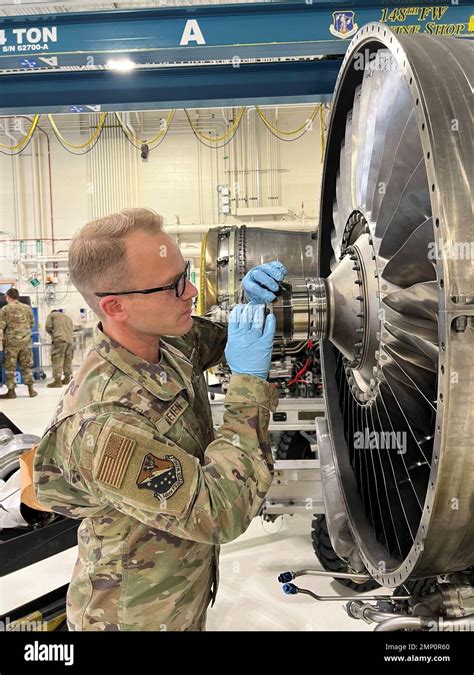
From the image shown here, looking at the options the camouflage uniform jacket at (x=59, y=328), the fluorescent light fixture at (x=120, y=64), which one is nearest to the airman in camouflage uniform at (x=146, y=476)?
the fluorescent light fixture at (x=120, y=64)

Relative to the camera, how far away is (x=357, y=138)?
5.13 ft

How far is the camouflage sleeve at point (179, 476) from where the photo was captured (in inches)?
42.8

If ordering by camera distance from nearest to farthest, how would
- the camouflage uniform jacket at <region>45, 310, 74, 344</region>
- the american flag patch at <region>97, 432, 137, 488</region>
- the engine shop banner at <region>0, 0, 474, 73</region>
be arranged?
the american flag patch at <region>97, 432, 137, 488</region>
the engine shop banner at <region>0, 0, 474, 73</region>
the camouflage uniform jacket at <region>45, 310, 74, 344</region>

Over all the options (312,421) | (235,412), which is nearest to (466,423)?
(235,412)

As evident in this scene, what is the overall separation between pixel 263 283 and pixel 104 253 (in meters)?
0.47

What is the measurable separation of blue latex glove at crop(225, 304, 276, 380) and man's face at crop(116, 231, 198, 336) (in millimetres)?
134

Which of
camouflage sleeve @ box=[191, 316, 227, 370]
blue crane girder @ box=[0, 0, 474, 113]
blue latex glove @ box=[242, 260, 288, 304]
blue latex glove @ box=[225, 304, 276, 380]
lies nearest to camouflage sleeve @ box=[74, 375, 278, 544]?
blue latex glove @ box=[225, 304, 276, 380]

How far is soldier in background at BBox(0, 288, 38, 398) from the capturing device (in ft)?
27.0

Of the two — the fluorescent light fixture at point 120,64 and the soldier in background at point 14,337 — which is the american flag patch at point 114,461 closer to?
the fluorescent light fixture at point 120,64

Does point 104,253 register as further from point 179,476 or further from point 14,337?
point 14,337

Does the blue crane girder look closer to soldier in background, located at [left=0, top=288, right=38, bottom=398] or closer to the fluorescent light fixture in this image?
the fluorescent light fixture

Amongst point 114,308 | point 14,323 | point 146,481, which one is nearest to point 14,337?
point 14,323

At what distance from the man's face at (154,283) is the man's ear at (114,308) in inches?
0.4

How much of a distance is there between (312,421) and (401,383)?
189 cm
